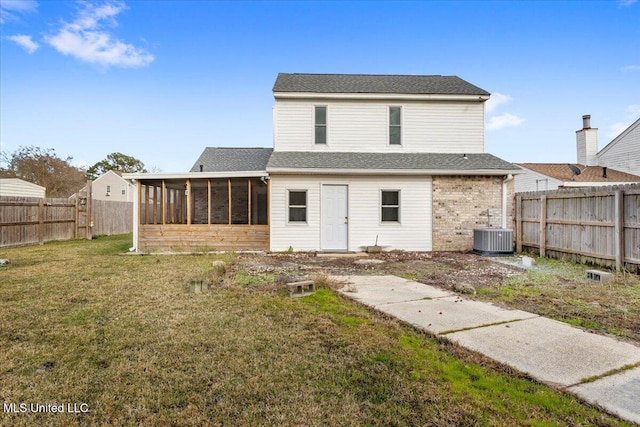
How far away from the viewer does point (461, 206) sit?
38.5 feet

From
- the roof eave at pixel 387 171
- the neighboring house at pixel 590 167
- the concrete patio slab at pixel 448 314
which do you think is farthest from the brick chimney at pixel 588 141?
the concrete patio slab at pixel 448 314

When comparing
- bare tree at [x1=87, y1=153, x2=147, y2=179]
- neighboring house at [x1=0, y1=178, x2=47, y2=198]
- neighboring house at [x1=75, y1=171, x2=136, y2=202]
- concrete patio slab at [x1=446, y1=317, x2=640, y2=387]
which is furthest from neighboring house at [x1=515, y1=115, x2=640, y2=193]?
bare tree at [x1=87, y1=153, x2=147, y2=179]

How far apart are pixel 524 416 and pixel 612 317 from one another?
3.31m

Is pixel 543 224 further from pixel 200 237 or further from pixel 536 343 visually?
pixel 200 237

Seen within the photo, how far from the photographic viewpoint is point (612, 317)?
4.39 metres

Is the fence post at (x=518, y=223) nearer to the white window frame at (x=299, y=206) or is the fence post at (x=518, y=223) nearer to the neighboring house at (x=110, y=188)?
the white window frame at (x=299, y=206)

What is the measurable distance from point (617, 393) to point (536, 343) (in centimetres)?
100

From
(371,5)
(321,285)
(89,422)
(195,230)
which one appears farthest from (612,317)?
→ (371,5)

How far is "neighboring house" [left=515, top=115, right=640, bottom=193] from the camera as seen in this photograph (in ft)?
60.2

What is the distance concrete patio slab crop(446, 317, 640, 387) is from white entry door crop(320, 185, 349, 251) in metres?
7.75

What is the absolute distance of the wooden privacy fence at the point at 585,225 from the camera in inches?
296

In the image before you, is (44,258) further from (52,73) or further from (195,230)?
(52,73)

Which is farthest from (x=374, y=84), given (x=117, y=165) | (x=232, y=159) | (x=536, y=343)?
(x=117, y=165)

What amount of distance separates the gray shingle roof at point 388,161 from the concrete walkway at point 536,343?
257 inches
